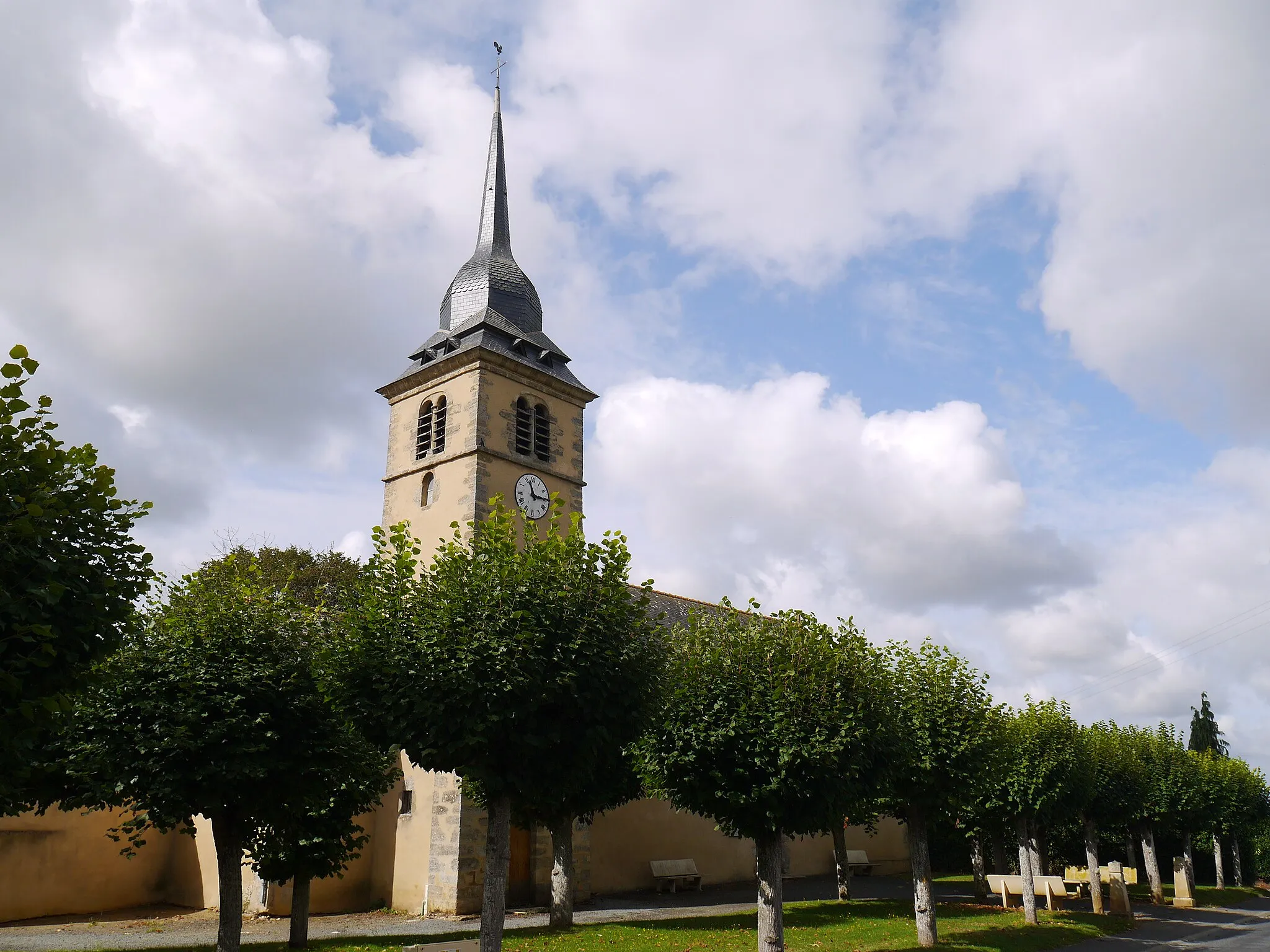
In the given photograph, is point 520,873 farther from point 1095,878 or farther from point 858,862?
point 1095,878

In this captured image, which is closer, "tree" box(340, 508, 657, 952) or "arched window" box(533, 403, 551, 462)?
"tree" box(340, 508, 657, 952)

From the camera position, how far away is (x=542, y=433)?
29.1 meters

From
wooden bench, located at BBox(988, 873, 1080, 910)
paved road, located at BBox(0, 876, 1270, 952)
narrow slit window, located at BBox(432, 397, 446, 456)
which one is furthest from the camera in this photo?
narrow slit window, located at BBox(432, 397, 446, 456)

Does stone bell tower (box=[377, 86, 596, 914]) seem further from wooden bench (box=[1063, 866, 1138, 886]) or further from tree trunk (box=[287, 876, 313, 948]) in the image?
wooden bench (box=[1063, 866, 1138, 886])

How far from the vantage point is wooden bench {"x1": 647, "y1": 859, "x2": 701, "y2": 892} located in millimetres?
27727

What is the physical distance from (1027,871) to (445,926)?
1341 cm

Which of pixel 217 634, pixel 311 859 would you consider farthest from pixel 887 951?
pixel 217 634

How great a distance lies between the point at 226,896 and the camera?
Result: 13789 millimetres

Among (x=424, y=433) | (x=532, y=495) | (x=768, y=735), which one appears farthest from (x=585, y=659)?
(x=424, y=433)

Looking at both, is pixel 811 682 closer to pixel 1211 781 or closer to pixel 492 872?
pixel 492 872

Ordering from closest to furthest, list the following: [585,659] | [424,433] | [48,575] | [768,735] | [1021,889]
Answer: [48,575], [585,659], [768,735], [1021,889], [424,433]

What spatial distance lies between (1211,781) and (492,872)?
1357 inches

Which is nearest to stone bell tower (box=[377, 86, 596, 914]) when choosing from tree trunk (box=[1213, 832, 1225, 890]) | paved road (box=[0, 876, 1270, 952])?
paved road (box=[0, 876, 1270, 952])

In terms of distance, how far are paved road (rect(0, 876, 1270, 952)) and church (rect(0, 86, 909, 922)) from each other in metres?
0.74
